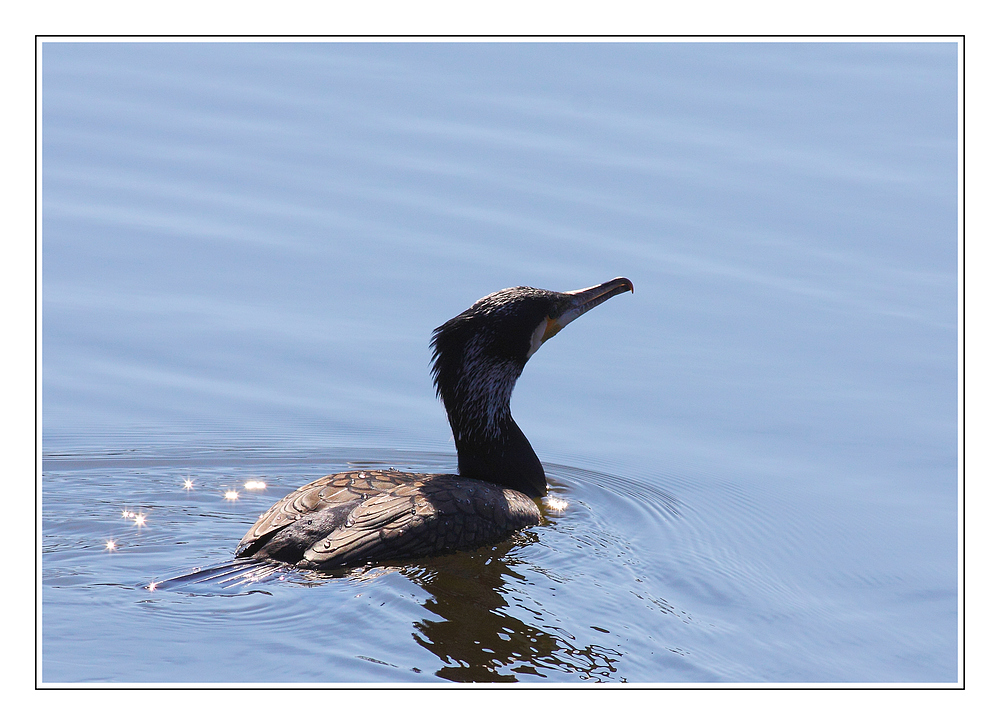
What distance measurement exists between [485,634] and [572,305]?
2.95 m

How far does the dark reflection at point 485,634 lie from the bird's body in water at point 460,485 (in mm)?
225

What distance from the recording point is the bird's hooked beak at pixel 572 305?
30.4 ft

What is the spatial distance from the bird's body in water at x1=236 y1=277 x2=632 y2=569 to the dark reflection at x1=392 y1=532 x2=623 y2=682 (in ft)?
0.74

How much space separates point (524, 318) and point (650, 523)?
1743 millimetres

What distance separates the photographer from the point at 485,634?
23.6 feet

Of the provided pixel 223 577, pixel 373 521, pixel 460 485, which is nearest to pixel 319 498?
pixel 373 521

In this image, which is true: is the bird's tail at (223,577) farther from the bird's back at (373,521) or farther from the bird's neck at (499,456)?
the bird's neck at (499,456)

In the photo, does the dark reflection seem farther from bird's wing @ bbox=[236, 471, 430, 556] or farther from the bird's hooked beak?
the bird's hooked beak

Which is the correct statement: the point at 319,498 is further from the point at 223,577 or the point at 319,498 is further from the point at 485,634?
the point at 485,634

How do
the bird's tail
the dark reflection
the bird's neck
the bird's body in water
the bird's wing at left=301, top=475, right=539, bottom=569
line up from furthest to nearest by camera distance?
the bird's neck → the bird's body in water → the bird's wing at left=301, top=475, right=539, bottom=569 → the bird's tail → the dark reflection

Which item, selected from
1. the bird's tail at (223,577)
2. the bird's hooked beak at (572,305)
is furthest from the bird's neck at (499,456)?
the bird's tail at (223,577)

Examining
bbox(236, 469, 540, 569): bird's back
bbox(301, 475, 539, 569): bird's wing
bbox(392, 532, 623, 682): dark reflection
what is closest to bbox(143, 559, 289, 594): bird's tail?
bbox(236, 469, 540, 569): bird's back

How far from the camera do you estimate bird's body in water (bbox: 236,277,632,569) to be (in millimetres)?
7732
